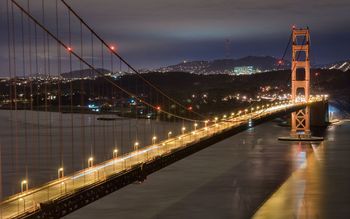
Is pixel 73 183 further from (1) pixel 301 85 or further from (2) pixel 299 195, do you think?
(1) pixel 301 85

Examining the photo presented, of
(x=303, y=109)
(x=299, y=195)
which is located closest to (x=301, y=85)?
(x=303, y=109)

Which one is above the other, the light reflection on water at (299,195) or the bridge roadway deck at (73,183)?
the bridge roadway deck at (73,183)

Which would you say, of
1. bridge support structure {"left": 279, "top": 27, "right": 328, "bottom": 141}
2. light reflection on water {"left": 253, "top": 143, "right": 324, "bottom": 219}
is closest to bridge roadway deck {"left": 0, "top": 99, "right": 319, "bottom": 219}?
light reflection on water {"left": 253, "top": 143, "right": 324, "bottom": 219}

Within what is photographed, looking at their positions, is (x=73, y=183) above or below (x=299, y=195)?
above

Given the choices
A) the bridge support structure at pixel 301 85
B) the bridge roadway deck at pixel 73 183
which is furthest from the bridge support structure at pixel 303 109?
the bridge roadway deck at pixel 73 183

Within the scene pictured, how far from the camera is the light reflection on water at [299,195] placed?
533 inches

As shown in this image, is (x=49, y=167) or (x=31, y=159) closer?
(x=49, y=167)

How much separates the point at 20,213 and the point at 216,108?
61.8 m

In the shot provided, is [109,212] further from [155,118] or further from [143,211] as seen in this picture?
[155,118]

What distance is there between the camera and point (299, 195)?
52.0ft

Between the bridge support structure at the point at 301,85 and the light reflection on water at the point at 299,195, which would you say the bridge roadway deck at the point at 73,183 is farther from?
the bridge support structure at the point at 301,85

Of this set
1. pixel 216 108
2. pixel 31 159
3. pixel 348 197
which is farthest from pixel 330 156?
pixel 216 108

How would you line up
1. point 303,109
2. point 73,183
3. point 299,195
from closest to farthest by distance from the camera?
1. point 73,183
2. point 299,195
3. point 303,109

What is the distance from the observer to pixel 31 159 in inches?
909
